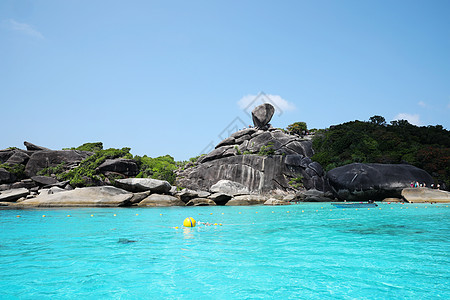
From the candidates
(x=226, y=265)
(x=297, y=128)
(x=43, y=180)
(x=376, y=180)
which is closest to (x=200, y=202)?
A: (x=43, y=180)

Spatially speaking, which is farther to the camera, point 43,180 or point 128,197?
point 43,180

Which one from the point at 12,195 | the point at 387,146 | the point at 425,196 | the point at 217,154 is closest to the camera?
the point at 12,195

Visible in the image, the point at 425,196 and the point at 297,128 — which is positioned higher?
the point at 297,128

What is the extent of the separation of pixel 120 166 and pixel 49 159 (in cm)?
889

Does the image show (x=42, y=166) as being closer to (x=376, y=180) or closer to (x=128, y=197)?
(x=128, y=197)

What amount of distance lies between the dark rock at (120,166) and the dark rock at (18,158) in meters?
8.77

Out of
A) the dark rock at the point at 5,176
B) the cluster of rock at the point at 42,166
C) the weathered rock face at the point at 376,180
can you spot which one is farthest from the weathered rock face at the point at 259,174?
the dark rock at the point at 5,176

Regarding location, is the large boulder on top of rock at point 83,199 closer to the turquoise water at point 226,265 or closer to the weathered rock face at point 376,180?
the turquoise water at point 226,265

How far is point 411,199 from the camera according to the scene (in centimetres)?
2762

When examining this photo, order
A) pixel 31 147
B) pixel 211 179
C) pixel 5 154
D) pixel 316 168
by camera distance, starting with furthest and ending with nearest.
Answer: pixel 211 179 < pixel 31 147 < pixel 316 168 < pixel 5 154

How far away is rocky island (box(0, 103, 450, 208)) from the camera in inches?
1020

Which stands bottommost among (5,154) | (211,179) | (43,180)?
(43,180)

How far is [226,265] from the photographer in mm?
6539

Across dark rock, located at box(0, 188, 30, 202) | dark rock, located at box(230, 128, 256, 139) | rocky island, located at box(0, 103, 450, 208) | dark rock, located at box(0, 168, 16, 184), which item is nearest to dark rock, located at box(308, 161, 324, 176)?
rocky island, located at box(0, 103, 450, 208)
